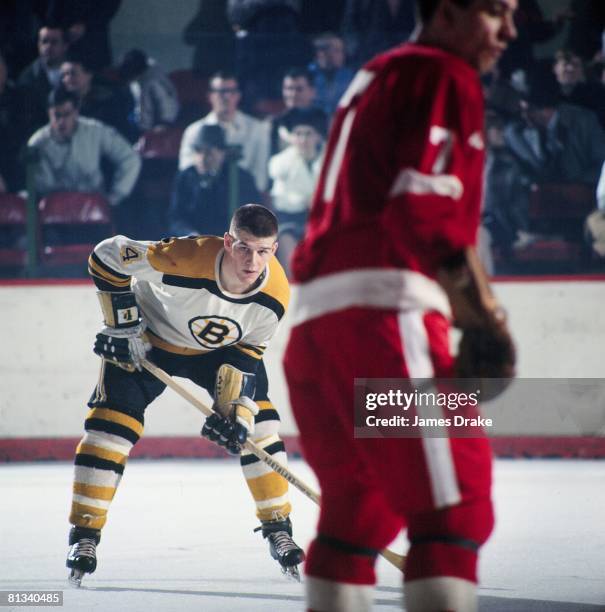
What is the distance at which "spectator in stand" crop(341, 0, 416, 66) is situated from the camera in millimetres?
6121

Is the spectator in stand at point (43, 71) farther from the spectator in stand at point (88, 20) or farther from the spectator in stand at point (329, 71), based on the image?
the spectator in stand at point (329, 71)

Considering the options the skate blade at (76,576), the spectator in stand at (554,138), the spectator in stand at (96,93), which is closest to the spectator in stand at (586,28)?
the spectator in stand at (554,138)

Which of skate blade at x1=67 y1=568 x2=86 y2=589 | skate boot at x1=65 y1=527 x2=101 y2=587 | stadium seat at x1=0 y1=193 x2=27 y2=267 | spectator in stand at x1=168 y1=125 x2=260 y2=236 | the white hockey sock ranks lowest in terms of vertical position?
stadium seat at x1=0 y1=193 x2=27 y2=267

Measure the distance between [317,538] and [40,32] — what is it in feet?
17.0

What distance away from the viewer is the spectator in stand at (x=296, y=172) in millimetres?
6012

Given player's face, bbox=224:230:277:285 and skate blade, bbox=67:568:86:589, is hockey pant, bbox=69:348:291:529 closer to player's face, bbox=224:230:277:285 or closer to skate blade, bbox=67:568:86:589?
skate blade, bbox=67:568:86:589

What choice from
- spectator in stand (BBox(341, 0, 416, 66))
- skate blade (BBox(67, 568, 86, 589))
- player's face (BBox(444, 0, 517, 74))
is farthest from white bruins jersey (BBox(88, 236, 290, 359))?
spectator in stand (BBox(341, 0, 416, 66))

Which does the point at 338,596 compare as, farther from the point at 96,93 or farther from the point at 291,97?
the point at 96,93

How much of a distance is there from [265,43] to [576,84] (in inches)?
67.8

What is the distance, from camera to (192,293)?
10.4 feet

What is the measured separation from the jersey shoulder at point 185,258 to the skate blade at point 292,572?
83 centimetres

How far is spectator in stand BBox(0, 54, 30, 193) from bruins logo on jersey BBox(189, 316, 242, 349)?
3147mm

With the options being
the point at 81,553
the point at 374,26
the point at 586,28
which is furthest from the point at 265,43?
the point at 81,553

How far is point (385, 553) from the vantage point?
9.42 ft
